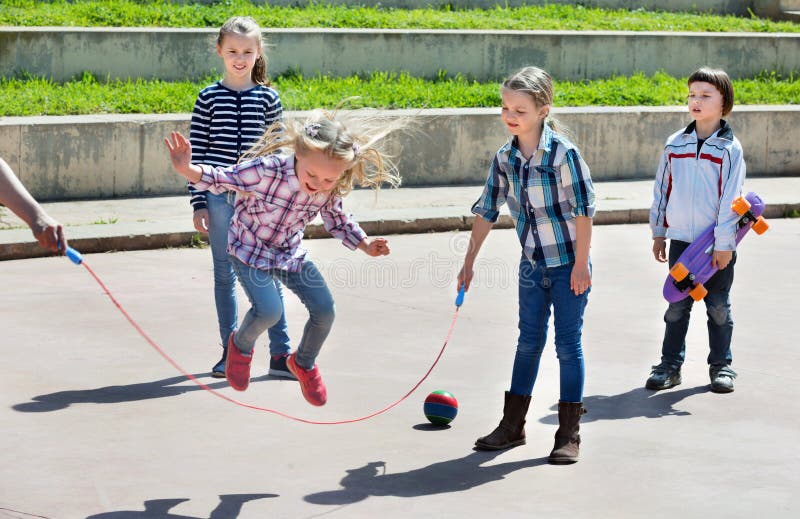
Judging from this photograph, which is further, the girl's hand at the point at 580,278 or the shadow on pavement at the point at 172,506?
the girl's hand at the point at 580,278

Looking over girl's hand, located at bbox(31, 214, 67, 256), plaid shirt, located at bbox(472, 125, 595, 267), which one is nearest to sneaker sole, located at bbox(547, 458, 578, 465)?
plaid shirt, located at bbox(472, 125, 595, 267)

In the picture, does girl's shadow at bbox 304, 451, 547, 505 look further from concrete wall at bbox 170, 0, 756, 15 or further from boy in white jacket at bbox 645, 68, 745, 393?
concrete wall at bbox 170, 0, 756, 15

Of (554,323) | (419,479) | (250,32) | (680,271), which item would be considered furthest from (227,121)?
(680,271)

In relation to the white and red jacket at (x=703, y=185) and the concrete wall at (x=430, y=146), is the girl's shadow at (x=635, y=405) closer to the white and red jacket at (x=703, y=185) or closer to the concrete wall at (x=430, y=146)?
the white and red jacket at (x=703, y=185)

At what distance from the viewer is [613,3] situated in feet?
64.2

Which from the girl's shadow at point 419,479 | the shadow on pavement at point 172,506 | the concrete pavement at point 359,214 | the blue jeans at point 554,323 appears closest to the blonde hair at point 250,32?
the blue jeans at point 554,323

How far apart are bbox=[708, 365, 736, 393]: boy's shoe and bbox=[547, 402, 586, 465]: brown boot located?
4.52 ft

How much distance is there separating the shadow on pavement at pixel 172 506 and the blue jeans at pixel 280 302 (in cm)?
93

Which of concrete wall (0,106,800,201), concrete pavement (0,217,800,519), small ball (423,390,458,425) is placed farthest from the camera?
concrete wall (0,106,800,201)

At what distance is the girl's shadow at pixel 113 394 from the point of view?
5891mm

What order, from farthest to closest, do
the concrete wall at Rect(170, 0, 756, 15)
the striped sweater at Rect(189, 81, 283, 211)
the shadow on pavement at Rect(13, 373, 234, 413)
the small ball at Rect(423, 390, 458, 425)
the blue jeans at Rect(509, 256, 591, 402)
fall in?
the concrete wall at Rect(170, 0, 756, 15), the striped sweater at Rect(189, 81, 283, 211), the shadow on pavement at Rect(13, 373, 234, 413), the small ball at Rect(423, 390, 458, 425), the blue jeans at Rect(509, 256, 591, 402)

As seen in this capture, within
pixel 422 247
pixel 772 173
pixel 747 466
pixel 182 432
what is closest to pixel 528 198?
pixel 747 466

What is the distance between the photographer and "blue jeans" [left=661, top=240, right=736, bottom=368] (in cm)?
654

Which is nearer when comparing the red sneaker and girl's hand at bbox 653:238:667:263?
the red sneaker
